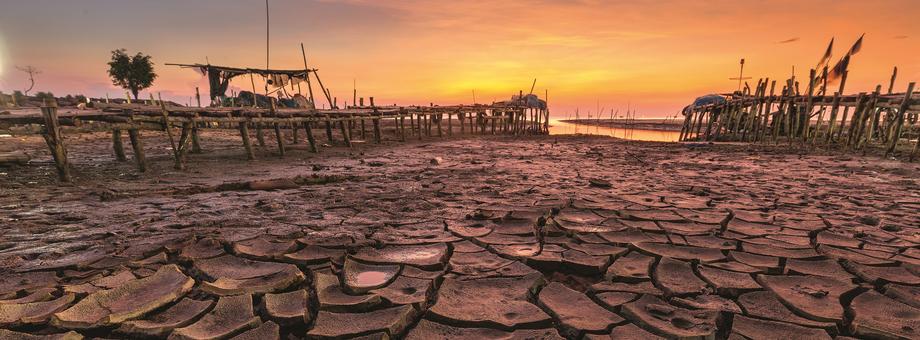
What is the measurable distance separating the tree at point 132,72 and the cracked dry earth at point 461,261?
34.7 m

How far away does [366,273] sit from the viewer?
274 centimetres

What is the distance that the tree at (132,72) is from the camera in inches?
1278

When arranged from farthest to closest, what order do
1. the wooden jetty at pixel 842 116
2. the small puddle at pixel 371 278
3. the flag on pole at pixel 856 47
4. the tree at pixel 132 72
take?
the tree at pixel 132 72 → the flag on pole at pixel 856 47 → the wooden jetty at pixel 842 116 → the small puddle at pixel 371 278

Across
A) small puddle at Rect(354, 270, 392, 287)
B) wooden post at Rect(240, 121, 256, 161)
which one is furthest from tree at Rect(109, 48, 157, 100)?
small puddle at Rect(354, 270, 392, 287)

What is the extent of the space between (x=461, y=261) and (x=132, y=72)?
134 feet

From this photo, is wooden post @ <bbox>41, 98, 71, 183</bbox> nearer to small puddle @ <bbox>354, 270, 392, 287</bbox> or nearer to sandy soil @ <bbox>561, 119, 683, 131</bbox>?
small puddle @ <bbox>354, 270, 392, 287</bbox>

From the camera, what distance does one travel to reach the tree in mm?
32469

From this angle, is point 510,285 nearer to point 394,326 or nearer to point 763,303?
point 394,326

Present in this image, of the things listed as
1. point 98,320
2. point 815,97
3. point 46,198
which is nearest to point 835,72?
point 815,97

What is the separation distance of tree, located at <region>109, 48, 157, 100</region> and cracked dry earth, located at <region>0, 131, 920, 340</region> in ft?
114

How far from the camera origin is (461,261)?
2953 mm

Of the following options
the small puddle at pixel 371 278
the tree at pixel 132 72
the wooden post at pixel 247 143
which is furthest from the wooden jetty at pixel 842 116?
the tree at pixel 132 72

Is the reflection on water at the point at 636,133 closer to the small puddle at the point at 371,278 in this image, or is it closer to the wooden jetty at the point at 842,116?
the wooden jetty at the point at 842,116

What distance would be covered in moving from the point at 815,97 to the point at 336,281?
14.9 m
